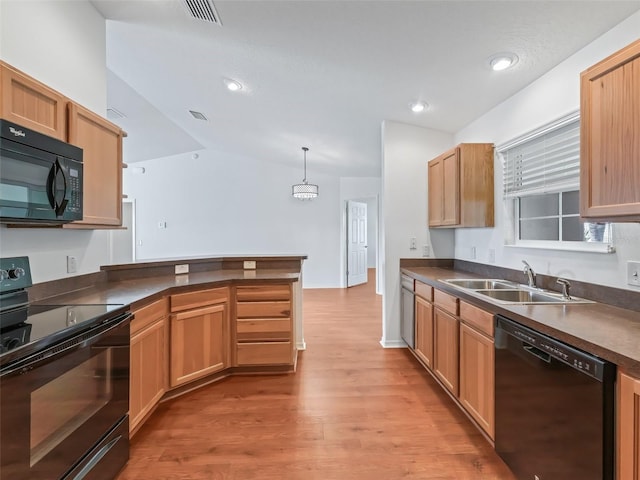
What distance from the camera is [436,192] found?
134 inches

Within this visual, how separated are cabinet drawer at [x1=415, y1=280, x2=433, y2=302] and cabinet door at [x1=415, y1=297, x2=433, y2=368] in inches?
1.8

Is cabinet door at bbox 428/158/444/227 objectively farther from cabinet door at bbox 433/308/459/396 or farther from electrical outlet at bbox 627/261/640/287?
electrical outlet at bbox 627/261/640/287

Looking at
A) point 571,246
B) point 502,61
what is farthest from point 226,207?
point 571,246

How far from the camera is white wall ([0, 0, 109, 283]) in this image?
1.73 metres

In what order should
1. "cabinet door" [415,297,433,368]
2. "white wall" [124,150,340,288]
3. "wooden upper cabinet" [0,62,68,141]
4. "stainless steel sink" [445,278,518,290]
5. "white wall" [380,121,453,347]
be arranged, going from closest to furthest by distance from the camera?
1. "wooden upper cabinet" [0,62,68,141]
2. "stainless steel sink" [445,278,518,290]
3. "cabinet door" [415,297,433,368]
4. "white wall" [380,121,453,347]
5. "white wall" [124,150,340,288]

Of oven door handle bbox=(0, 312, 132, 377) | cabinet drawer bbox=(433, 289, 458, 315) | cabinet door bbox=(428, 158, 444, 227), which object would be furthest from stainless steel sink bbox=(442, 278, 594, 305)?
oven door handle bbox=(0, 312, 132, 377)

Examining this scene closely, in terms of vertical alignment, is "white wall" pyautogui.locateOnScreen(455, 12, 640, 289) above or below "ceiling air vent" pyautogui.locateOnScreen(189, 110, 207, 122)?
below

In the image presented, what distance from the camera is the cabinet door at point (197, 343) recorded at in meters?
2.49

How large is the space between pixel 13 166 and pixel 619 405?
2543 mm

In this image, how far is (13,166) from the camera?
4.55ft

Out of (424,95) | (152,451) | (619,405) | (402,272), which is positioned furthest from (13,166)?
(402,272)

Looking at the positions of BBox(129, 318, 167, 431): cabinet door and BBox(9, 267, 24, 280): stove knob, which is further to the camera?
BBox(129, 318, 167, 431): cabinet door


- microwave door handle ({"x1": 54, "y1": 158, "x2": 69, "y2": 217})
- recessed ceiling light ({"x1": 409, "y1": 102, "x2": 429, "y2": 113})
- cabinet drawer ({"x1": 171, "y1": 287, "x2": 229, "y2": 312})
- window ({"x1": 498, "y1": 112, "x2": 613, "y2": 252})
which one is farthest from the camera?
recessed ceiling light ({"x1": 409, "y1": 102, "x2": 429, "y2": 113})

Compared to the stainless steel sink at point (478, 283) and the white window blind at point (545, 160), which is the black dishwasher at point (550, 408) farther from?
the white window blind at point (545, 160)
